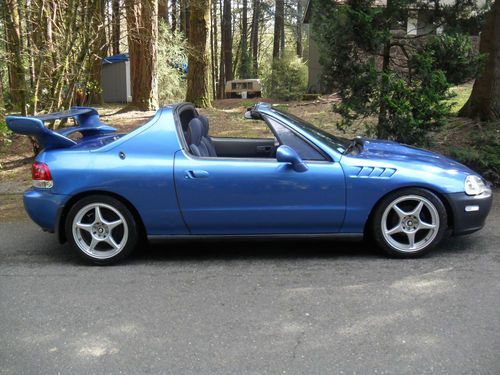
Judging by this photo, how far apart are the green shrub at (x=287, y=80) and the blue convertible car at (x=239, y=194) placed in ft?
54.9

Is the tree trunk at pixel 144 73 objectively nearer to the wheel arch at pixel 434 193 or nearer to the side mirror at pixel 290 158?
the side mirror at pixel 290 158

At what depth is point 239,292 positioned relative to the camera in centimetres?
427

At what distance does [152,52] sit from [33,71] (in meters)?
5.45

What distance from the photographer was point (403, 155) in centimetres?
514

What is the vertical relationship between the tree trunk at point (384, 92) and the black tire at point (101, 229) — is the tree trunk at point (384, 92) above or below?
above

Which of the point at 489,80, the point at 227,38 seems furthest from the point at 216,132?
the point at 227,38

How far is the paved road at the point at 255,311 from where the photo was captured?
10.7 feet

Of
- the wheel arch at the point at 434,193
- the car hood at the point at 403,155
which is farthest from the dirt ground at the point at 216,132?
the wheel arch at the point at 434,193

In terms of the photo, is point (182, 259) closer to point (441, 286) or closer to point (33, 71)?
point (441, 286)

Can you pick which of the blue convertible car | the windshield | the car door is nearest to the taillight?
the blue convertible car

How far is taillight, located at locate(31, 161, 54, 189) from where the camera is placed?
4.88 meters

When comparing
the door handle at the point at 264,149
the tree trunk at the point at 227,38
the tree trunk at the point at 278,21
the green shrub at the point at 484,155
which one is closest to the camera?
the door handle at the point at 264,149

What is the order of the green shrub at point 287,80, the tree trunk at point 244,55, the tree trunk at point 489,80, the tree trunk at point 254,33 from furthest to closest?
the tree trunk at point 244,55 < the tree trunk at point 254,33 < the green shrub at point 287,80 < the tree trunk at point 489,80

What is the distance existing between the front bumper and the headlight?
0.04 meters
